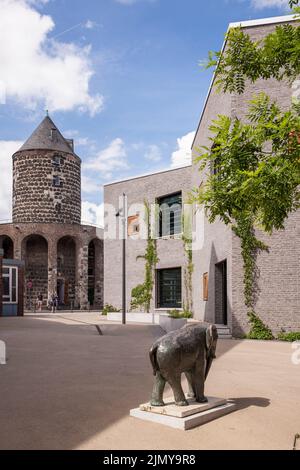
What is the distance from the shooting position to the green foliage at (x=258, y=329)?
14578 mm

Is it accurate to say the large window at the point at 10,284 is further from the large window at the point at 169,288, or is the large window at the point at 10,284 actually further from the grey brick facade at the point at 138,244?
the large window at the point at 169,288

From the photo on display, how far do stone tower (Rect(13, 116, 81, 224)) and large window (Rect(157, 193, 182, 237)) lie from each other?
1931 centimetres

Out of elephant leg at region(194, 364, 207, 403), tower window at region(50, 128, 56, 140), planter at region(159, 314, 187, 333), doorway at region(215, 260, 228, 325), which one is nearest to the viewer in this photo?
elephant leg at region(194, 364, 207, 403)

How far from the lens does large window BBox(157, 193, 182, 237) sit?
2366 cm

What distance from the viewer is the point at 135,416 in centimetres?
549

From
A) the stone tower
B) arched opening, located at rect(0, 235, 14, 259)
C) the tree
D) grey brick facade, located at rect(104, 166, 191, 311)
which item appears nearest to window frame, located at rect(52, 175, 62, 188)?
the stone tower

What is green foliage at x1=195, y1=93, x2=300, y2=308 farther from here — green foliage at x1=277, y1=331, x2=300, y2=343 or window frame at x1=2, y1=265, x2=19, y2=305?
window frame at x1=2, y1=265, x2=19, y2=305

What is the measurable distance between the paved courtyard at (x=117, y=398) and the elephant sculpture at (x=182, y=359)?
44 cm

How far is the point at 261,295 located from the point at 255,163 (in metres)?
9.94

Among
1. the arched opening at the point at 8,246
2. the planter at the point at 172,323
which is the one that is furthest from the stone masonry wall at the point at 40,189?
the planter at the point at 172,323

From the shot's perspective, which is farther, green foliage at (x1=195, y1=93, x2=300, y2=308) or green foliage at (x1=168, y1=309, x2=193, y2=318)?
green foliage at (x1=168, y1=309, x2=193, y2=318)

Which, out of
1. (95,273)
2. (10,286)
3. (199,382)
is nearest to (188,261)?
(10,286)

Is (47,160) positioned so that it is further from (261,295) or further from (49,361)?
(49,361)
